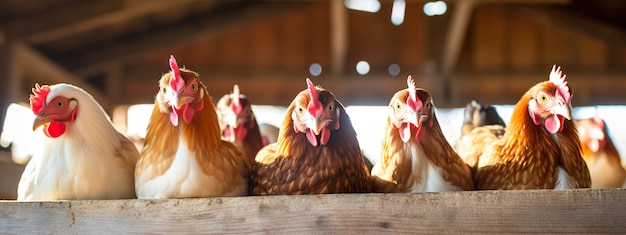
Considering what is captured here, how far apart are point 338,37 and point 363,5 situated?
1.81 feet

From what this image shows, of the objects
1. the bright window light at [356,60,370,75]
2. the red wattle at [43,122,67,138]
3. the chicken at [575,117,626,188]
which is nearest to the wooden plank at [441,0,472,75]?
the bright window light at [356,60,370,75]

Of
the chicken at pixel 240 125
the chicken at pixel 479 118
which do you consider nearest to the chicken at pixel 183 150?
the chicken at pixel 240 125

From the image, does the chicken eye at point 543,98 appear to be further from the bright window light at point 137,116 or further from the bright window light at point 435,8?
the bright window light at point 137,116

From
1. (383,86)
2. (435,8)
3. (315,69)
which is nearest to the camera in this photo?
(435,8)

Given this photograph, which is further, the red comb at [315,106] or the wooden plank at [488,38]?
the wooden plank at [488,38]

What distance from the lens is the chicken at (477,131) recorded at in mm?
2047

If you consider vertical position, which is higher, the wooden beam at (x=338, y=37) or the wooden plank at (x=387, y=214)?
the wooden beam at (x=338, y=37)

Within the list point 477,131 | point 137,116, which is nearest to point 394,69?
point 137,116

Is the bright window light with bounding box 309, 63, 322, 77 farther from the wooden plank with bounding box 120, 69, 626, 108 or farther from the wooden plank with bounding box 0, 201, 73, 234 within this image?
the wooden plank with bounding box 0, 201, 73, 234

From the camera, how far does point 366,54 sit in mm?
6707

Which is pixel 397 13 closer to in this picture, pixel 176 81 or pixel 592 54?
pixel 592 54

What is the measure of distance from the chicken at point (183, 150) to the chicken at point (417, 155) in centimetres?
42

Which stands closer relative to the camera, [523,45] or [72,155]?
[72,155]

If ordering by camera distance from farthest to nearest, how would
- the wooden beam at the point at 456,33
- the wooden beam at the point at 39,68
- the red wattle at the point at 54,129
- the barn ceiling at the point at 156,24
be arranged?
the wooden beam at the point at 456,33 → the barn ceiling at the point at 156,24 → the wooden beam at the point at 39,68 → the red wattle at the point at 54,129
